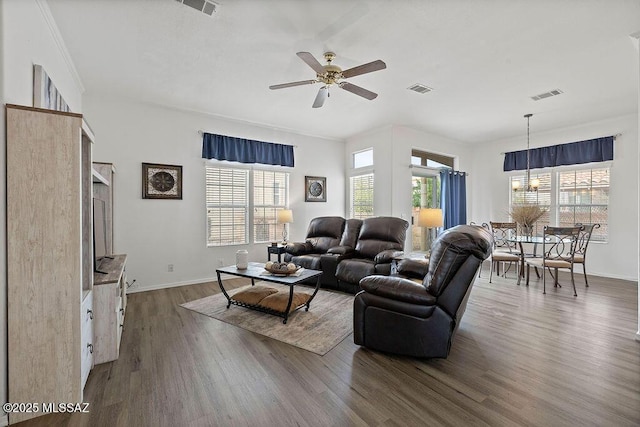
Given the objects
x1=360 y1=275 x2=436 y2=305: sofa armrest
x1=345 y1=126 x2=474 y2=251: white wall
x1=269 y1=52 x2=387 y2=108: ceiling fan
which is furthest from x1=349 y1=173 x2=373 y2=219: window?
x1=360 y1=275 x2=436 y2=305: sofa armrest

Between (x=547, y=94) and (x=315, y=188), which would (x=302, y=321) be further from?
(x=547, y=94)

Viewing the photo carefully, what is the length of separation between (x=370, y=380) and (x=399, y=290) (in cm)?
69

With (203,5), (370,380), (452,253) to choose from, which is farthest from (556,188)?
(203,5)

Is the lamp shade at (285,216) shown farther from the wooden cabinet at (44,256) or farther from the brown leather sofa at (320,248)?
the wooden cabinet at (44,256)

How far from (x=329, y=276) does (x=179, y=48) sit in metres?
3.38

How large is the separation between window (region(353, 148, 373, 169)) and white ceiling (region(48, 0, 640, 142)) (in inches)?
65.7

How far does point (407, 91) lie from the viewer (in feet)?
13.6

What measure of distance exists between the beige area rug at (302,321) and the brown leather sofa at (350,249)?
0.41m

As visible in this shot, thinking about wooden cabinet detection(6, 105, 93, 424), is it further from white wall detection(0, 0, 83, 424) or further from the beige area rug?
the beige area rug

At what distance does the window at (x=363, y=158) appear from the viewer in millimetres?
6562

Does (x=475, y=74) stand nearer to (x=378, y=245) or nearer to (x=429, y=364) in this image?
(x=378, y=245)

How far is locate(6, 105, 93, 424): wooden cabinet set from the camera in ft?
5.60

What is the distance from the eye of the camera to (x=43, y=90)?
2350 mm

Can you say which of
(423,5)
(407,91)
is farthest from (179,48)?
(407,91)
